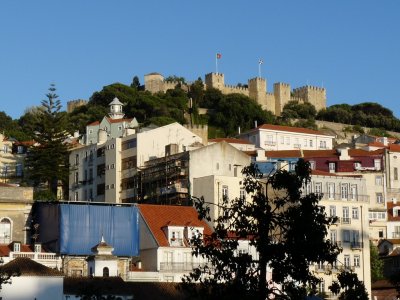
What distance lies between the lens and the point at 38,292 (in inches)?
1874

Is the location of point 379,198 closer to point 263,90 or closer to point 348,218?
point 348,218

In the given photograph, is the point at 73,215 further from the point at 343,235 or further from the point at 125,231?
the point at 343,235

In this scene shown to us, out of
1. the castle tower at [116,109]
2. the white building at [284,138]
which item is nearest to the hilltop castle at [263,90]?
the castle tower at [116,109]

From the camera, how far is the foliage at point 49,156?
91.4 meters

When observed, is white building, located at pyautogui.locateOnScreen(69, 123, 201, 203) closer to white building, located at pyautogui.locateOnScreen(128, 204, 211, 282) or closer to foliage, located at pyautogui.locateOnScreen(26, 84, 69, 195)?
foliage, located at pyautogui.locateOnScreen(26, 84, 69, 195)

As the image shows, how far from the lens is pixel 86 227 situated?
60.1 meters

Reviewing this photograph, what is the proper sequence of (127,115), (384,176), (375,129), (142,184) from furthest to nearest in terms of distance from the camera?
1. (375,129)
2. (127,115)
3. (384,176)
4. (142,184)

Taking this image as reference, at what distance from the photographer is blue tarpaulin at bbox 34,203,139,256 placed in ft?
194

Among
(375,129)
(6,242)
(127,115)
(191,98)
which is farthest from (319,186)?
(375,129)

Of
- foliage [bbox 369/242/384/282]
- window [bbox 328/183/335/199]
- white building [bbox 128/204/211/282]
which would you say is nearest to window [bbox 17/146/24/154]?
foliage [bbox 369/242/384/282]

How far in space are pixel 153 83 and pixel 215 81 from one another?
890cm

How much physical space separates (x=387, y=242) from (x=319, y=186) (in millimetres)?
14169

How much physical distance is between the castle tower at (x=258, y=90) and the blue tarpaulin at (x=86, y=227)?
85.3 metres

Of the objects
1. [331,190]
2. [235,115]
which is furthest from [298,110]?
[331,190]
